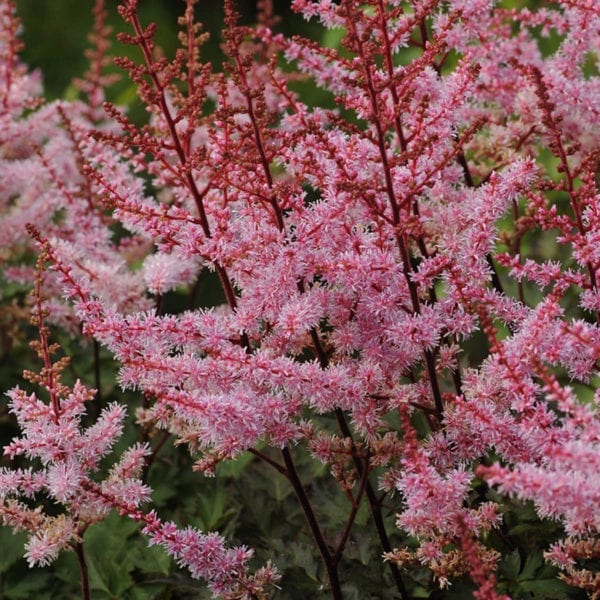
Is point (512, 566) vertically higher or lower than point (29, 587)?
higher

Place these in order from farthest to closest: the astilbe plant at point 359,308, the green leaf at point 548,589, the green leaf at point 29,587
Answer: the green leaf at point 29,587
the green leaf at point 548,589
the astilbe plant at point 359,308

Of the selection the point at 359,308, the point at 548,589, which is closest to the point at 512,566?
the point at 548,589

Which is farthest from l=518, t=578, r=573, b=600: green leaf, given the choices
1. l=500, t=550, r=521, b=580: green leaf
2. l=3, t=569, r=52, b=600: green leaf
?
l=3, t=569, r=52, b=600: green leaf

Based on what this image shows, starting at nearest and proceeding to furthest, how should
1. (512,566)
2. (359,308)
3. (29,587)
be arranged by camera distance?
1. (359,308)
2. (512,566)
3. (29,587)

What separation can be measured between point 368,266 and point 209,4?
Answer: 26.5ft

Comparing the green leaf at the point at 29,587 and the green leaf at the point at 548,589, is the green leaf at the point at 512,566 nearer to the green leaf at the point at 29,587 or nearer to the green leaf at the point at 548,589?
the green leaf at the point at 548,589

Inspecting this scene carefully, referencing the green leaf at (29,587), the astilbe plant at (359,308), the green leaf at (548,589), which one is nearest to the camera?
the astilbe plant at (359,308)

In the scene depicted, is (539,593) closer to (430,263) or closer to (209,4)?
(430,263)

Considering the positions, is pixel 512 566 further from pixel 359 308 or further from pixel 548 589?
pixel 359 308

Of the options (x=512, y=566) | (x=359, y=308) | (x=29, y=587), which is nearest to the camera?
(x=359, y=308)

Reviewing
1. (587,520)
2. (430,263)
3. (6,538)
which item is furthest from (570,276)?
(6,538)

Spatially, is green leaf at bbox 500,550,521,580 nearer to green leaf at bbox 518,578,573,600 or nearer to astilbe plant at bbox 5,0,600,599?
green leaf at bbox 518,578,573,600

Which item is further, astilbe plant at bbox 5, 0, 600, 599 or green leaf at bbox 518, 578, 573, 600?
green leaf at bbox 518, 578, 573, 600

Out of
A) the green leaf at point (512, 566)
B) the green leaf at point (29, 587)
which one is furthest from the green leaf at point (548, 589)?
the green leaf at point (29, 587)
